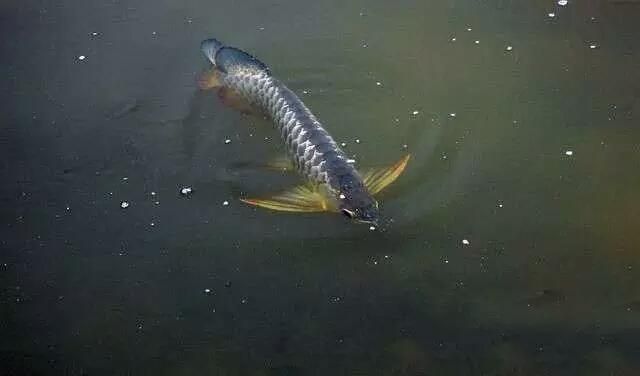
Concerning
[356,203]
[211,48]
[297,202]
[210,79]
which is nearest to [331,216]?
[297,202]

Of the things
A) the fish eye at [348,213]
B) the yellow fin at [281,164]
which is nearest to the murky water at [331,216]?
the yellow fin at [281,164]

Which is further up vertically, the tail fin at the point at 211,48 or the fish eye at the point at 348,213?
the tail fin at the point at 211,48

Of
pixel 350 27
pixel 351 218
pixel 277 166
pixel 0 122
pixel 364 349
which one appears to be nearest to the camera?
pixel 364 349

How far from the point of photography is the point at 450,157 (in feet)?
11.1

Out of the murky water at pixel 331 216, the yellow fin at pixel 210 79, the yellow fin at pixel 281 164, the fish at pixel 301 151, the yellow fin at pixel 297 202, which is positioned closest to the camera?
the murky water at pixel 331 216

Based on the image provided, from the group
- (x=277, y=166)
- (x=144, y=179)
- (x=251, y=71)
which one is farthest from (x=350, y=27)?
(x=144, y=179)

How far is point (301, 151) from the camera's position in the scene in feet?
10.1

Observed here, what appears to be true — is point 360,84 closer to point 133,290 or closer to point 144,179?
point 144,179

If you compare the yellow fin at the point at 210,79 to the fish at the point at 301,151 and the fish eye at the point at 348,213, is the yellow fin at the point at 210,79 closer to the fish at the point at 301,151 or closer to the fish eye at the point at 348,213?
the fish at the point at 301,151

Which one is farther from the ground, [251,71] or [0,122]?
[251,71]

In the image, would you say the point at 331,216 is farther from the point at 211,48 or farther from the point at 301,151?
the point at 211,48

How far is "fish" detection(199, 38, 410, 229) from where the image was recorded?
9.47 ft

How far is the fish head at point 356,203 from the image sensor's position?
9.31ft

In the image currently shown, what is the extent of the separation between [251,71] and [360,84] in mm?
647
